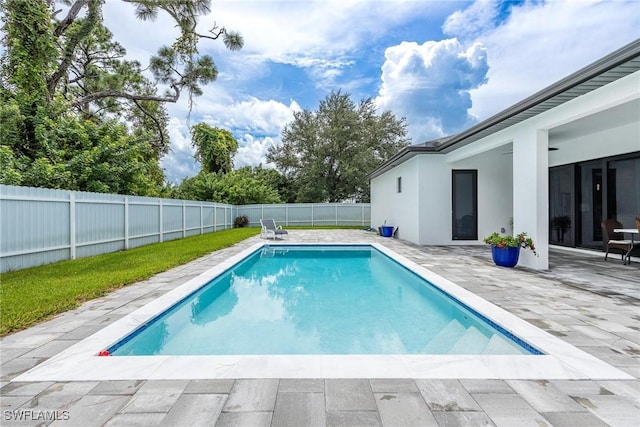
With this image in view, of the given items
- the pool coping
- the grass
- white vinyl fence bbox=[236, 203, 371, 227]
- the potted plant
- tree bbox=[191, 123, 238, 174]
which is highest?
tree bbox=[191, 123, 238, 174]

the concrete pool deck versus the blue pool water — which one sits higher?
the concrete pool deck

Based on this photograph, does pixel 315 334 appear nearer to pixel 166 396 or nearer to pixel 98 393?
pixel 166 396

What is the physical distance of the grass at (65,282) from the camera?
3.61m

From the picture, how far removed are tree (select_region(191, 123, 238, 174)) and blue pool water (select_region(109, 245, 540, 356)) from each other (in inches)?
783

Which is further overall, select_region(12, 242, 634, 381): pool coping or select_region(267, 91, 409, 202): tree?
select_region(267, 91, 409, 202): tree

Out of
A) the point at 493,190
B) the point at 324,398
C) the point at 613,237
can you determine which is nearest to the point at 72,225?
the point at 324,398

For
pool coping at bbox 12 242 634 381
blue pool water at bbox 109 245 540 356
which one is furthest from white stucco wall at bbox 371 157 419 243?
pool coping at bbox 12 242 634 381

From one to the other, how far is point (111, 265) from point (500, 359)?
7051 mm

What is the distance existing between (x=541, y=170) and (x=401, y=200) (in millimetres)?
6114

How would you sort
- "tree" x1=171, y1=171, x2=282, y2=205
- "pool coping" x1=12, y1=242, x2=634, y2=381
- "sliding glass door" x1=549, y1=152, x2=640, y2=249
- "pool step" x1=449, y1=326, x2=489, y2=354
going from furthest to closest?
"tree" x1=171, y1=171, x2=282, y2=205 < "sliding glass door" x1=549, y1=152, x2=640, y2=249 < "pool step" x1=449, y1=326, x2=489, y2=354 < "pool coping" x1=12, y1=242, x2=634, y2=381

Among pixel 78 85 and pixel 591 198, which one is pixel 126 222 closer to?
pixel 78 85

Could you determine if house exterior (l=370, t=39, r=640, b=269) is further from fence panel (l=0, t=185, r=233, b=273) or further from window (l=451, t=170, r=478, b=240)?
fence panel (l=0, t=185, r=233, b=273)

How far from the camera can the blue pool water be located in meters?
3.23

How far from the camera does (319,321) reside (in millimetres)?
4137
